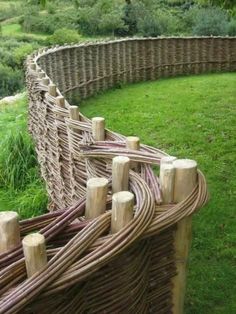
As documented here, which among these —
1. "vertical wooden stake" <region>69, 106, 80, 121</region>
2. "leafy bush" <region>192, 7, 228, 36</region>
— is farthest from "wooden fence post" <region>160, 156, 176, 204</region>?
"leafy bush" <region>192, 7, 228, 36</region>

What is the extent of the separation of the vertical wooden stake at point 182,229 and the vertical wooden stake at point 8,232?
2.19ft

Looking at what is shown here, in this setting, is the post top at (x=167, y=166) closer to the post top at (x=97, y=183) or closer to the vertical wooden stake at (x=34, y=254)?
the post top at (x=97, y=183)

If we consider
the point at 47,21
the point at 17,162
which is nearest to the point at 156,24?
the point at 47,21

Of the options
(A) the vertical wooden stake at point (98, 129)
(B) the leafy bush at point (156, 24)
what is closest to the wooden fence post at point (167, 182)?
(A) the vertical wooden stake at point (98, 129)

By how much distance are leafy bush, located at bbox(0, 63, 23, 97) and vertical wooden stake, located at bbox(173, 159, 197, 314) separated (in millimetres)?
15119

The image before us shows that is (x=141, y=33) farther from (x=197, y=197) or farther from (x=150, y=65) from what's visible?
(x=197, y=197)

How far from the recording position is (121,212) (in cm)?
171

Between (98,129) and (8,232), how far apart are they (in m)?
1.24

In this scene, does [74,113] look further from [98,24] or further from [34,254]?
[98,24]

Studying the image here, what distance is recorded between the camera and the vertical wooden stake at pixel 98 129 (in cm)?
270

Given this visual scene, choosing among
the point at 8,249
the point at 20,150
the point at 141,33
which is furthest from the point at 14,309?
the point at 141,33

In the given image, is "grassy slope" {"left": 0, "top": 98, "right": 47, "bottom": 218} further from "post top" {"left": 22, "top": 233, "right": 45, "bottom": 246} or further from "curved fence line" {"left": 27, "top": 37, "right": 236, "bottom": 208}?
"post top" {"left": 22, "top": 233, "right": 45, "bottom": 246}

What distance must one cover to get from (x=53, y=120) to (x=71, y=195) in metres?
0.76

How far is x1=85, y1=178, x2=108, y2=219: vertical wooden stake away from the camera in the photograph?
177cm
